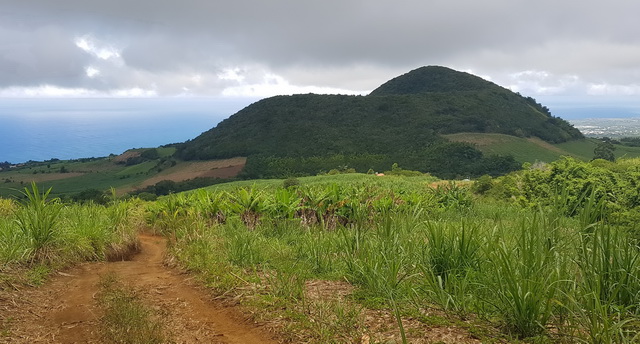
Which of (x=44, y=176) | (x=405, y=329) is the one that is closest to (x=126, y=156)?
(x=44, y=176)

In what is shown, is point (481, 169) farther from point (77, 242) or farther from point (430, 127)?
point (77, 242)

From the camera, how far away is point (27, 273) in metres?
4.41

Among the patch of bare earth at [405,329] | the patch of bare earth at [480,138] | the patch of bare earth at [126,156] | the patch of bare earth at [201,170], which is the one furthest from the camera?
the patch of bare earth at [126,156]

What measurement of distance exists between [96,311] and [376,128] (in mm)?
87773

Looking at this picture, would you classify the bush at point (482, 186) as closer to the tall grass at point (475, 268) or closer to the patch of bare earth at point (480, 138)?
the tall grass at point (475, 268)

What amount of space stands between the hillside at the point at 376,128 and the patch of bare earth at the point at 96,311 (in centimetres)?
6133

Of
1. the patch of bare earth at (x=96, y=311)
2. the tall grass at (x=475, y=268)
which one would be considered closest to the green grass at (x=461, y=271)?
the tall grass at (x=475, y=268)

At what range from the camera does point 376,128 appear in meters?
89.8

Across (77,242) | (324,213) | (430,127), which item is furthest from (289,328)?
(430,127)

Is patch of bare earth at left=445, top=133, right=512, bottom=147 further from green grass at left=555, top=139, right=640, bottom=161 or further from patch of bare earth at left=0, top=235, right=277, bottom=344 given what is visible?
patch of bare earth at left=0, top=235, right=277, bottom=344

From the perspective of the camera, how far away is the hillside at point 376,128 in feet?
235

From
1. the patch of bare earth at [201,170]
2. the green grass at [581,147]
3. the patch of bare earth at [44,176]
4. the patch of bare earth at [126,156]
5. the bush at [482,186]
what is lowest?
the green grass at [581,147]

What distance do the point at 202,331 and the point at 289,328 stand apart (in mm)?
704

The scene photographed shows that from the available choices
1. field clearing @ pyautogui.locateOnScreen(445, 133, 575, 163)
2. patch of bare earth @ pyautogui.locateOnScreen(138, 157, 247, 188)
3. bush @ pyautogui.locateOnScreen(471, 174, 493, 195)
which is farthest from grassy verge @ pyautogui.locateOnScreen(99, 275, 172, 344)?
field clearing @ pyautogui.locateOnScreen(445, 133, 575, 163)
